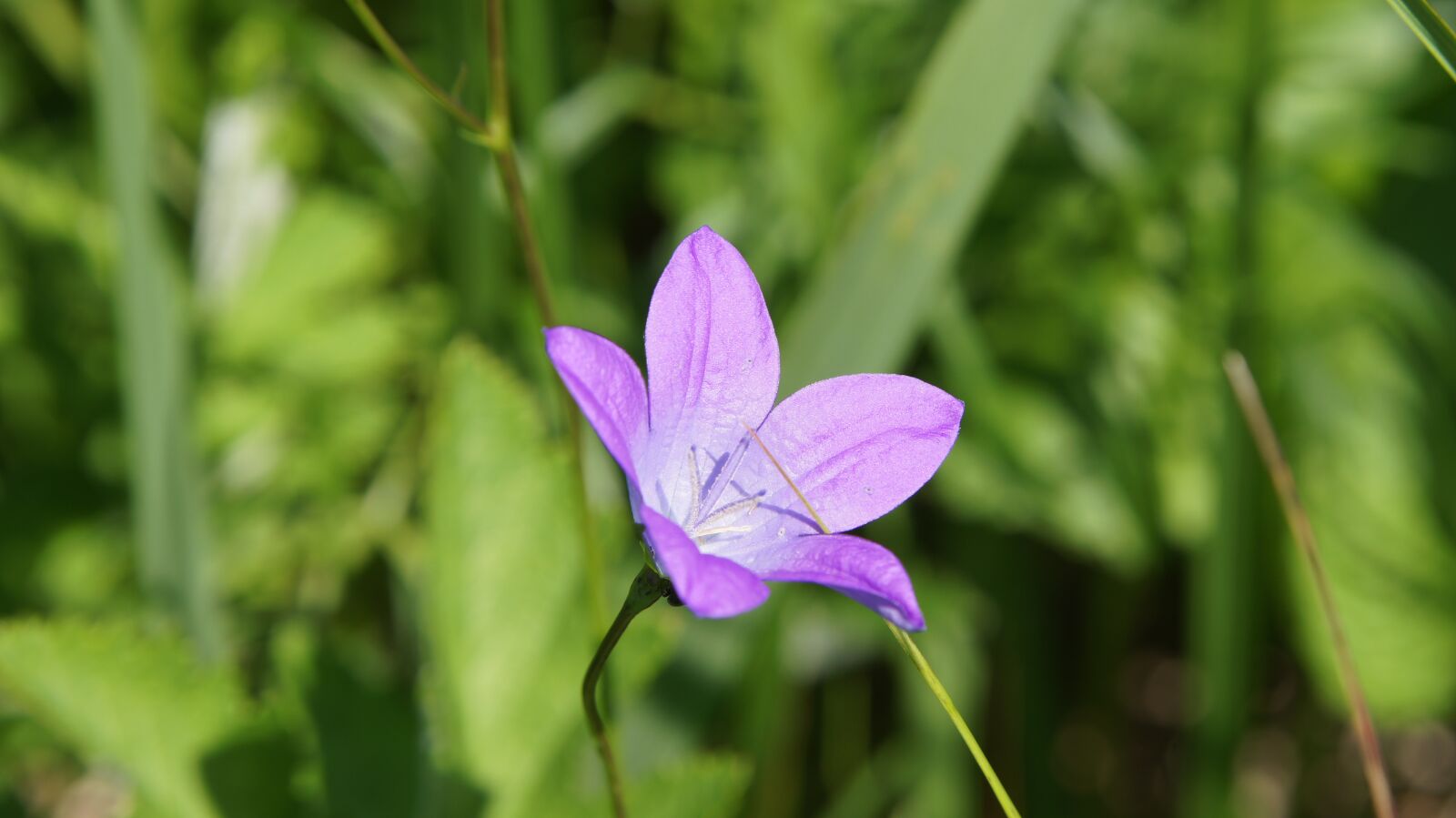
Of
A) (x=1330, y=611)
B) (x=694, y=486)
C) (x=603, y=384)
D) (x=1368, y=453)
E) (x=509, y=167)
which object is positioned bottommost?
(x=1368, y=453)

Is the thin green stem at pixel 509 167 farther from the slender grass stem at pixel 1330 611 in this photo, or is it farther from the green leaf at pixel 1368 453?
the green leaf at pixel 1368 453

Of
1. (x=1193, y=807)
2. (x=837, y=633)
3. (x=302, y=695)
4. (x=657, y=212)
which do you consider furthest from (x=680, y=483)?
(x=657, y=212)

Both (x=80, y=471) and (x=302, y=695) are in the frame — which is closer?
(x=302, y=695)

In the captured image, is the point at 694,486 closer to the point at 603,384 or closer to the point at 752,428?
the point at 752,428

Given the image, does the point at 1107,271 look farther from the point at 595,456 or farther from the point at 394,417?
the point at 394,417

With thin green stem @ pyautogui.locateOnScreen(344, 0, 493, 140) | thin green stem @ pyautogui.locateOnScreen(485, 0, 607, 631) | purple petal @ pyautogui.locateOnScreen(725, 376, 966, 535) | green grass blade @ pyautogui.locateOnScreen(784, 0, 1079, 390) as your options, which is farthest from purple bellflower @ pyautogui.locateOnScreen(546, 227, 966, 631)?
green grass blade @ pyautogui.locateOnScreen(784, 0, 1079, 390)

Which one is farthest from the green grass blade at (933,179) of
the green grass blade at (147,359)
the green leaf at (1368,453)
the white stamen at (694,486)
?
the green leaf at (1368,453)

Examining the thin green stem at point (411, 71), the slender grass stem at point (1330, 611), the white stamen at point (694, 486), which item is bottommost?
Result: the slender grass stem at point (1330, 611)

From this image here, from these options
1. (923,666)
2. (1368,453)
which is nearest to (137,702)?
(923,666)
